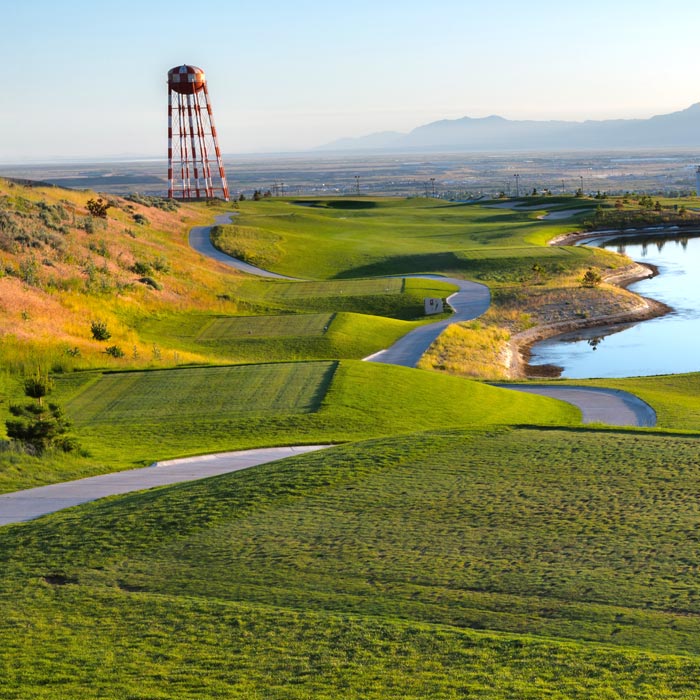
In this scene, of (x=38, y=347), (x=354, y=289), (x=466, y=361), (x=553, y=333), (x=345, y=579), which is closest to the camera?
(x=345, y=579)

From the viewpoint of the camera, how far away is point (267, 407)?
26734 mm

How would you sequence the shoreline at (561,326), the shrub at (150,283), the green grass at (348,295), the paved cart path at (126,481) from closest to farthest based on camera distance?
1. the paved cart path at (126,481)
2. the shoreline at (561,326)
3. the shrub at (150,283)
4. the green grass at (348,295)

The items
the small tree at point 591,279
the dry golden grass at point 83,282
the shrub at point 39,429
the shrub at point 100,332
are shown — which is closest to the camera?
the shrub at point 39,429

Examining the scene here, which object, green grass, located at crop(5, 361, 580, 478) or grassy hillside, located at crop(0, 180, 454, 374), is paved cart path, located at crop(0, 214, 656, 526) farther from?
grassy hillside, located at crop(0, 180, 454, 374)

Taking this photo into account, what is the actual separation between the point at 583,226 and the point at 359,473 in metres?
78.0

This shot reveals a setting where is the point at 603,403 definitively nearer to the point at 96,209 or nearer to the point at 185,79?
the point at 96,209

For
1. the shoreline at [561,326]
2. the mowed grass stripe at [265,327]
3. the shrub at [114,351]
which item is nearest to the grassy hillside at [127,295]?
the shrub at [114,351]

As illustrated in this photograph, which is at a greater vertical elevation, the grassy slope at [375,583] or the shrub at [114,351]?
the grassy slope at [375,583]

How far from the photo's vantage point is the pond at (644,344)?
43.2m

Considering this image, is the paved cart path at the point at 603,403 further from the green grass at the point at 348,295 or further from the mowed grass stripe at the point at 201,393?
the green grass at the point at 348,295

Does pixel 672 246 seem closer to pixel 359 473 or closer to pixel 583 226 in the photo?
pixel 583 226

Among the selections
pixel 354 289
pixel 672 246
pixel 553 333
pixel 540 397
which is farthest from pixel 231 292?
pixel 672 246

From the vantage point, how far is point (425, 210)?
10531 centimetres

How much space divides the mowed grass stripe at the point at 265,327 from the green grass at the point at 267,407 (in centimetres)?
1098
